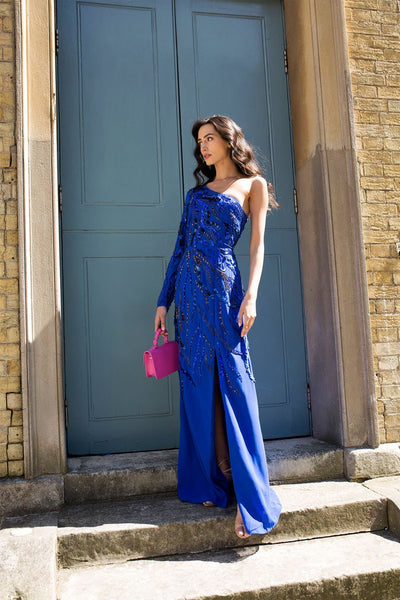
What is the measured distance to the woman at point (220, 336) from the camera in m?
2.66

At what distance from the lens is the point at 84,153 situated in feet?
11.6

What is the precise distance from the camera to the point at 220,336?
2.74m

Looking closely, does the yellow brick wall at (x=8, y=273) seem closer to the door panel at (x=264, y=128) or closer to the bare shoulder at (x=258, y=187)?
the door panel at (x=264, y=128)

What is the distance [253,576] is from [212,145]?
7.01 ft

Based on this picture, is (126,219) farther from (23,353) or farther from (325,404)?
(325,404)

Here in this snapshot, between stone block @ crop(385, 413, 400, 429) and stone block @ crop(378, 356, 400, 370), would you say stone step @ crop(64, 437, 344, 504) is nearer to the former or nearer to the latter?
stone block @ crop(385, 413, 400, 429)

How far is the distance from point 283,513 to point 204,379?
31.6 inches

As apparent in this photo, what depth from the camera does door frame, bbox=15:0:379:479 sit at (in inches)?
118

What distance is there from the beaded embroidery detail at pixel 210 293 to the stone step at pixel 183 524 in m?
0.70

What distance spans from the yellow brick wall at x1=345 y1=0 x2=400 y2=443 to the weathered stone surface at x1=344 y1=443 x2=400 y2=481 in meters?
0.11

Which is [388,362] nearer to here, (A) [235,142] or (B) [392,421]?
(B) [392,421]

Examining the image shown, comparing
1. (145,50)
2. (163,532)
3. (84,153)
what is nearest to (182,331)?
(163,532)

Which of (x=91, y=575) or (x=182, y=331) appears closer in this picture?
(x=91, y=575)

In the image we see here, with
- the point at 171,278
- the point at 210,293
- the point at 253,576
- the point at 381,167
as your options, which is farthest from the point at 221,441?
the point at 381,167
